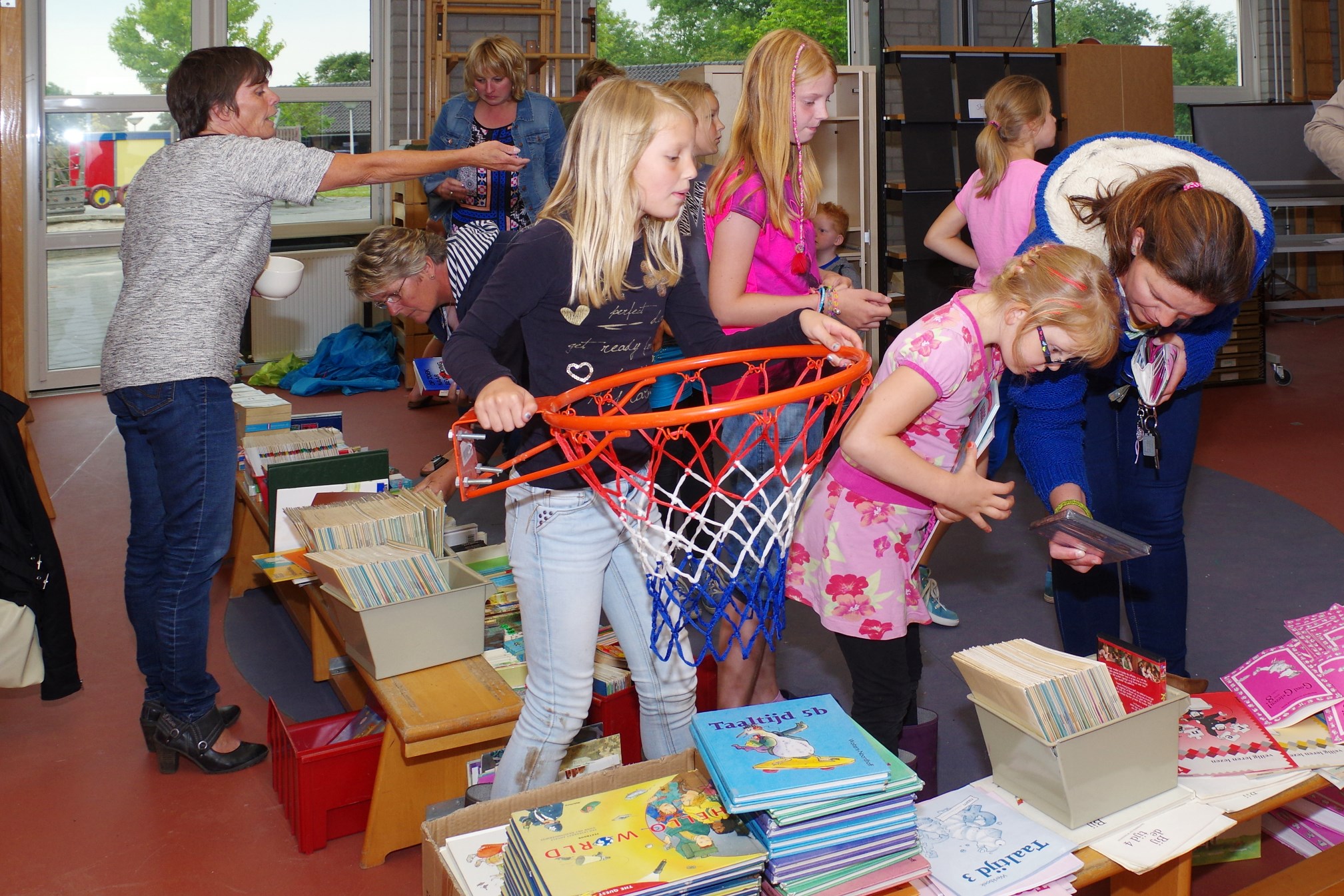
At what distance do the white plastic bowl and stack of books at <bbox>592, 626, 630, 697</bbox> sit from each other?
121 centimetres

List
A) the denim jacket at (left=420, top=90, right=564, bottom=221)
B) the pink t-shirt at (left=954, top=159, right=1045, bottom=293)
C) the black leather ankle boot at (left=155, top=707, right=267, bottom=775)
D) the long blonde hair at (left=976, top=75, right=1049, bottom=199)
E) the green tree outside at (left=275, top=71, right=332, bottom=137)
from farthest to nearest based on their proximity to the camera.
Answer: the green tree outside at (left=275, top=71, right=332, bottom=137) < the denim jacket at (left=420, top=90, right=564, bottom=221) < the long blonde hair at (left=976, top=75, right=1049, bottom=199) < the pink t-shirt at (left=954, top=159, right=1045, bottom=293) < the black leather ankle boot at (left=155, top=707, right=267, bottom=775)

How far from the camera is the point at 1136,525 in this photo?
257cm

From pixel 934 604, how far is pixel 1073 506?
1.40 meters

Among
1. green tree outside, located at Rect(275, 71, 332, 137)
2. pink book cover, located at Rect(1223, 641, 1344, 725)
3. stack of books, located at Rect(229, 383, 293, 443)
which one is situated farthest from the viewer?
green tree outside, located at Rect(275, 71, 332, 137)

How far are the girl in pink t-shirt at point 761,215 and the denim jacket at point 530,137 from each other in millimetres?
2431

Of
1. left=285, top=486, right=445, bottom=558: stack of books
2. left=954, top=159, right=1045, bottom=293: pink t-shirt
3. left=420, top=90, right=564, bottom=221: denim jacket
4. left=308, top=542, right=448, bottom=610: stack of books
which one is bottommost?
left=308, top=542, right=448, bottom=610: stack of books

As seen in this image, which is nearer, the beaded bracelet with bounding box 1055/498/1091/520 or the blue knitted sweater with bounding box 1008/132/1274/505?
the beaded bracelet with bounding box 1055/498/1091/520

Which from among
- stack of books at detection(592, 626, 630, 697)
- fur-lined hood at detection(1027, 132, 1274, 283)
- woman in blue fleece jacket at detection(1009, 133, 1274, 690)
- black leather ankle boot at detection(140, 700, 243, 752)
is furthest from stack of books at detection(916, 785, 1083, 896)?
black leather ankle boot at detection(140, 700, 243, 752)

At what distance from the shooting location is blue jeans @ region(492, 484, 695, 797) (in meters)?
1.90

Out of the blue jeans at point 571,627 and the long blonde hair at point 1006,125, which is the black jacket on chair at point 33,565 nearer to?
the blue jeans at point 571,627

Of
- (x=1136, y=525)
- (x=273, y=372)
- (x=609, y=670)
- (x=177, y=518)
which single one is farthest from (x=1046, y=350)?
(x=273, y=372)

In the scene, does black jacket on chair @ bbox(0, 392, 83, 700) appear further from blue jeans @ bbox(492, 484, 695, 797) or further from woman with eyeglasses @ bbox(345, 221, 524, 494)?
blue jeans @ bbox(492, 484, 695, 797)

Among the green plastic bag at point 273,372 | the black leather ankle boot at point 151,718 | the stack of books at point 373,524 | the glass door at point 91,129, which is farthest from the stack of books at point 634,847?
the glass door at point 91,129

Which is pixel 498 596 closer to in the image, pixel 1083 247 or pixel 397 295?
pixel 397 295
